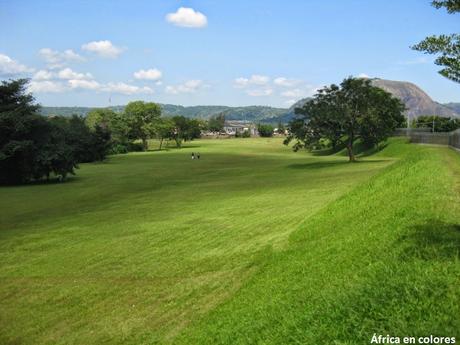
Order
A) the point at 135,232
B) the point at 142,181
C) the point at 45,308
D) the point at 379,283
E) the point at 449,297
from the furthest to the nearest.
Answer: the point at 142,181 < the point at 135,232 < the point at 45,308 < the point at 379,283 < the point at 449,297

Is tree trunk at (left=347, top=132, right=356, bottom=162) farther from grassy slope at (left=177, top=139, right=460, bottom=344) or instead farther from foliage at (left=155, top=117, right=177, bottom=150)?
foliage at (left=155, top=117, right=177, bottom=150)

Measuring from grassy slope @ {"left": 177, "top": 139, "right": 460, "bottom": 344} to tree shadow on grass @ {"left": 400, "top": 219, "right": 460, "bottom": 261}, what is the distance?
2 cm

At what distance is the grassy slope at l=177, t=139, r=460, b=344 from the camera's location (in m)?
6.87

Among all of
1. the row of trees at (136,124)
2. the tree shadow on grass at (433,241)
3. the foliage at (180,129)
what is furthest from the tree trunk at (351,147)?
the foliage at (180,129)

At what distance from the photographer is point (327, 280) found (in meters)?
9.85

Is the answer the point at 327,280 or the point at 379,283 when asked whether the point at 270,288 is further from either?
the point at 379,283

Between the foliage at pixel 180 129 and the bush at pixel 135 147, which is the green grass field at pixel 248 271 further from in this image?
the foliage at pixel 180 129

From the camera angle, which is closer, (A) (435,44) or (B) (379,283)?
(B) (379,283)

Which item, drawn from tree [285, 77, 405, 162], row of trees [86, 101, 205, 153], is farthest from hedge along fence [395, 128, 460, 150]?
row of trees [86, 101, 205, 153]

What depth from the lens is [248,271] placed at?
14.7 meters

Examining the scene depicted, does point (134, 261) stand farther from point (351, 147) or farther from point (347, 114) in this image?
point (351, 147)

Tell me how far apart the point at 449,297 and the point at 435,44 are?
471 cm

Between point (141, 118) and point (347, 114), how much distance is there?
287 ft

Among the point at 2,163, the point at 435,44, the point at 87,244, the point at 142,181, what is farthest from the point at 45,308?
the point at 2,163
